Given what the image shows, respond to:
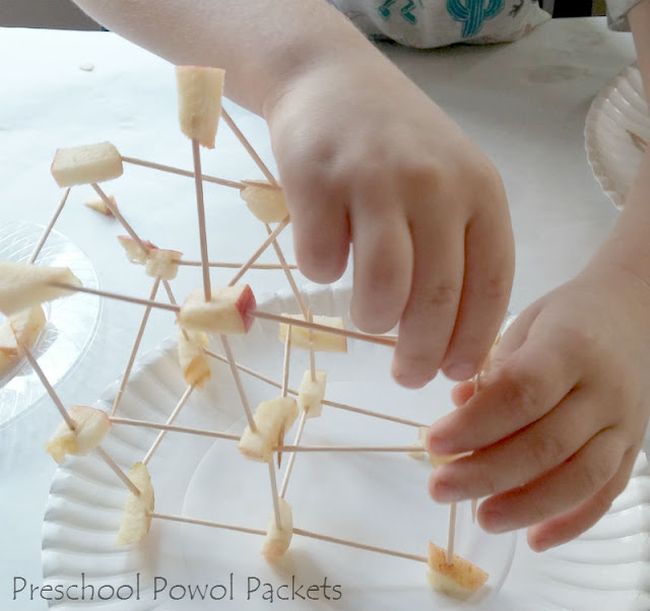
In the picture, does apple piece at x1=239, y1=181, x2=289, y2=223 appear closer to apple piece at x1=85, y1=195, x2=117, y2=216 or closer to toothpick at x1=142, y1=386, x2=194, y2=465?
toothpick at x1=142, y1=386, x2=194, y2=465

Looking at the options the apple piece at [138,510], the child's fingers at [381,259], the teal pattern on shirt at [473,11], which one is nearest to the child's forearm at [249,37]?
the child's fingers at [381,259]

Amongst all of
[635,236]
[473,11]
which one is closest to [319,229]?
[635,236]

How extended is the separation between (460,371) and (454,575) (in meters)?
0.13

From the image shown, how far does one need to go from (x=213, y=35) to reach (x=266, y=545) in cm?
33

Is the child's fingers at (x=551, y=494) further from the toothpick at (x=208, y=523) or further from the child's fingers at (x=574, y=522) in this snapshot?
the toothpick at (x=208, y=523)

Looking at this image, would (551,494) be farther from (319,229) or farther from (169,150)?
(169,150)

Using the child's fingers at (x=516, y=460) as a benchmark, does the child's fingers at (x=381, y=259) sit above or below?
above

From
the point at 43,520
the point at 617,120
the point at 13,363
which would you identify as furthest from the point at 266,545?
the point at 617,120

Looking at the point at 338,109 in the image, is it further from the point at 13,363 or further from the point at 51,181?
the point at 51,181

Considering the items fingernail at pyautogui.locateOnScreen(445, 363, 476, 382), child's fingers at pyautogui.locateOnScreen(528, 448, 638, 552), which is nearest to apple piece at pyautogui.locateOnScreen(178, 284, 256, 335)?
fingernail at pyautogui.locateOnScreen(445, 363, 476, 382)

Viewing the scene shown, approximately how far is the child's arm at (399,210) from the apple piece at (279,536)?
0.41ft

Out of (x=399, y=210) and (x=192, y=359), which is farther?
(x=192, y=359)

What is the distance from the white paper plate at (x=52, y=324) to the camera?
0.56m

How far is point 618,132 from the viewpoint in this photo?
2.31 ft
